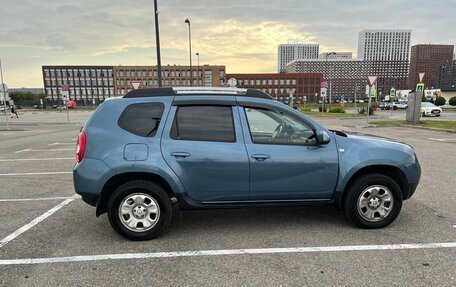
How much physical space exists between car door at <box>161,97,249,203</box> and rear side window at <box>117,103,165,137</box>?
16cm

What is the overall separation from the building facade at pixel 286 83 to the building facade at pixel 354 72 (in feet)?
8.70

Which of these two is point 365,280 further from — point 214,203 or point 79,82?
point 79,82

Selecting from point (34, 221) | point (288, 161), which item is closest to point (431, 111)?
point (288, 161)

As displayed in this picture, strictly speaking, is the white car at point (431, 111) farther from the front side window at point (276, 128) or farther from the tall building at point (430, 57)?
the tall building at point (430, 57)

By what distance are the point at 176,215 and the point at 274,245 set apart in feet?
5.54

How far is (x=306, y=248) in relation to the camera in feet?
12.3

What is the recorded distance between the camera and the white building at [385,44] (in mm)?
94250

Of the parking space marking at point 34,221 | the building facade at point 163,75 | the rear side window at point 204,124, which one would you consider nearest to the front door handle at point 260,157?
the rear side window at point 204,124

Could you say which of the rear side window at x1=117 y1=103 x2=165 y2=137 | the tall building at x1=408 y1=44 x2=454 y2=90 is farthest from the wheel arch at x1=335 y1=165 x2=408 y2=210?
the tall building at x1=408 y1=44 x2=454 y2=90

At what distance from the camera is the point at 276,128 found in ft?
14.0

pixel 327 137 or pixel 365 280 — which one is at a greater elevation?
pixel 327 137

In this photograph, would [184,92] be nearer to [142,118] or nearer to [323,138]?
[142,118]

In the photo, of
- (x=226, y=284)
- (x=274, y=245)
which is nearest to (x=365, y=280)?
(x=274, y=245)

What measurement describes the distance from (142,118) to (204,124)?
76 cm
